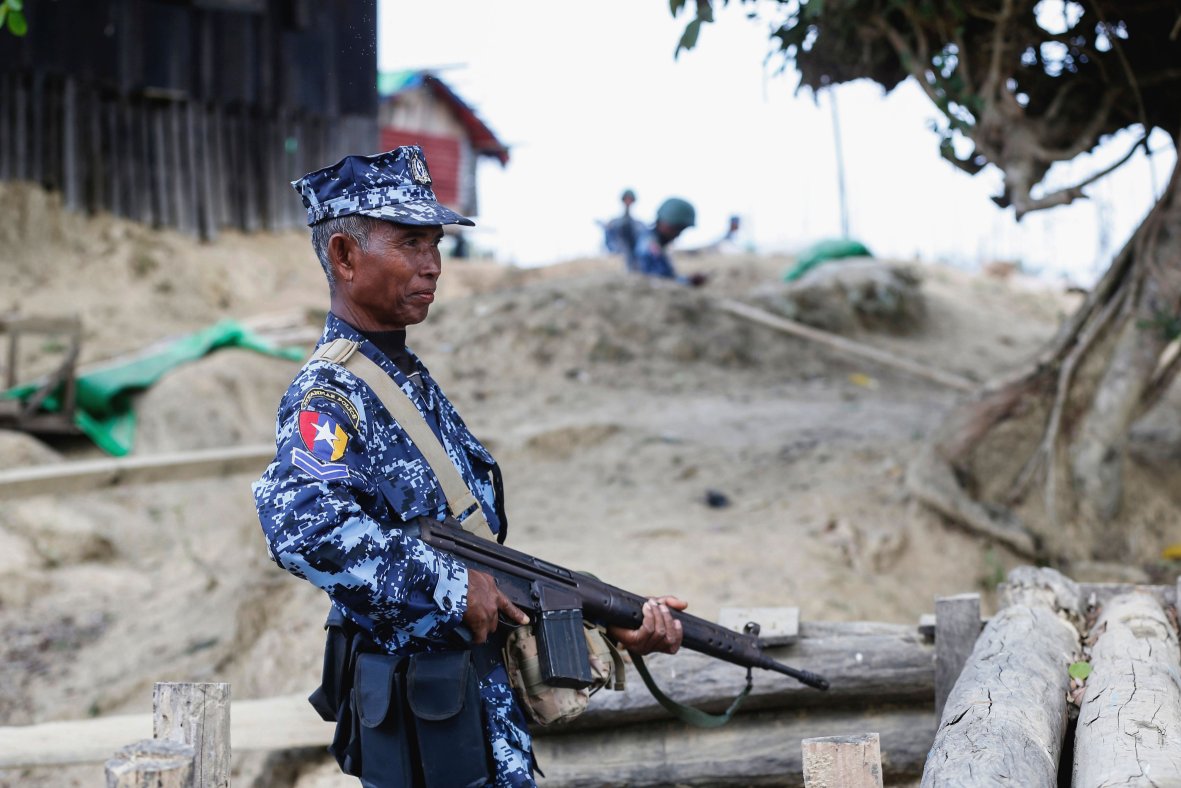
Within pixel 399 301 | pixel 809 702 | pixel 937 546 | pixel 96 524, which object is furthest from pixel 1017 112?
pixel 96 524

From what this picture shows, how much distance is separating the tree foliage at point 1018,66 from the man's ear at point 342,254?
157 inches

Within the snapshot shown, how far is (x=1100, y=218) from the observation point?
18219mm

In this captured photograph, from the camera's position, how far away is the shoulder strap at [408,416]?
2.65 metres

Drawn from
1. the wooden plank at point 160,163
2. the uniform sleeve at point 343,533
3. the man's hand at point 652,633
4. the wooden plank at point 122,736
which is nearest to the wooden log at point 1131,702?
the man's hand at point 652,633

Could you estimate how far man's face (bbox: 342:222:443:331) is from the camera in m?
2.68

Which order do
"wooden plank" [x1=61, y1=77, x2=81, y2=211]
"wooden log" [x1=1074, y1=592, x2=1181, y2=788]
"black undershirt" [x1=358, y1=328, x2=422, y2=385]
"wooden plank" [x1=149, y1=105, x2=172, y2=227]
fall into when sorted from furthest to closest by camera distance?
"wooden plank" [x1=149, y1=105, x2=172, y2=227] < "wooden plank" [x1=61, y1=77, x2=81, y2=211] < "black undershirt" [x1=358, y1=328, x2=422, y2=385] < "wooden log" [x1=1074, y1=592, x2=1181, y2=788]

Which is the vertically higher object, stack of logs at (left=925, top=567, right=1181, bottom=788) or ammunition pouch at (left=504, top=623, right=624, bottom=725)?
ammunition pouch at (left=504, top=623, right=624, bottom=725)

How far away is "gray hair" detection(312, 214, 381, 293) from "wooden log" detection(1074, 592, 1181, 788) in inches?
77.3

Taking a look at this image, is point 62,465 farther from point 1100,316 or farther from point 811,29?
point 1100,316

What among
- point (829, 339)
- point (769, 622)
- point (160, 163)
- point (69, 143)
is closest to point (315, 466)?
point (769, 622)

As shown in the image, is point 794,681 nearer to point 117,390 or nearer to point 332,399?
point 332,399

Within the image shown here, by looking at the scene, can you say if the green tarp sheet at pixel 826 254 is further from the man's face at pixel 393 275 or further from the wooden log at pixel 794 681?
the man's face at pixel 393 275

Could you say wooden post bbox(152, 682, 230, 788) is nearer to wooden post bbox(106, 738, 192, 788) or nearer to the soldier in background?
wooden post bbox(106, 738, 192, 788)

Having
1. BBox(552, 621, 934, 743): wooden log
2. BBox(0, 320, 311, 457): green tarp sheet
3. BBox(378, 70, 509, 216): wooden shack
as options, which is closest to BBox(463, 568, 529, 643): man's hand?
BBox(552, 621, 934, 743): wooden log
